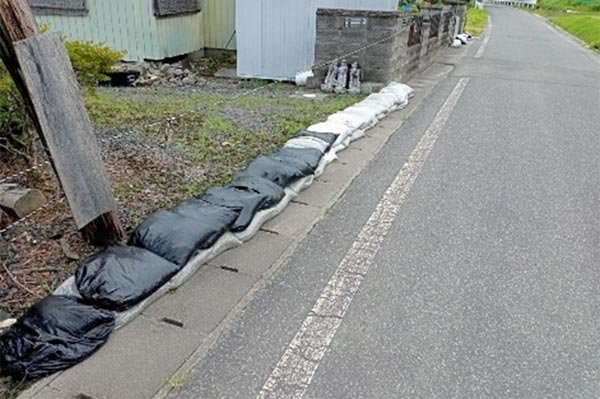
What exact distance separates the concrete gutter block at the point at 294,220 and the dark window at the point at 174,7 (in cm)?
654

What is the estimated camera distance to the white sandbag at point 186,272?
8.25ft

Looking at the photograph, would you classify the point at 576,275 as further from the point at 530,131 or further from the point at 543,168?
the point at 530,131

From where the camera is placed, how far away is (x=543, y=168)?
203 inches

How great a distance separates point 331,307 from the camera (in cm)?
278

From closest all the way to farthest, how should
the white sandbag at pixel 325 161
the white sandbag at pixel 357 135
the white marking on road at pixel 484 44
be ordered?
the white sandbag at pixel 325 161 → the white sandbag at pixel 357 135 → the white marking on road at pixel 484 44

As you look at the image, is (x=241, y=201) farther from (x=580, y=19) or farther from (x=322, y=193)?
(x=580, y=19)

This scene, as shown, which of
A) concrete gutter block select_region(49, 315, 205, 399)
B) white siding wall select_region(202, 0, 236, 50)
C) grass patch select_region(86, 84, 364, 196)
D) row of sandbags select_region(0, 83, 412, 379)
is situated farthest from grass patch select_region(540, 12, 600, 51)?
concrete gutter block select_region(49, 315, 205, 399)

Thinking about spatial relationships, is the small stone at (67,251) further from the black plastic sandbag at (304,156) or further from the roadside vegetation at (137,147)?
the black plastic sandbag at (304,156)

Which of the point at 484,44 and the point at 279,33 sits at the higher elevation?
the point at 279,33

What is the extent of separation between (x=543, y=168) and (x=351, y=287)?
3181 millimetres

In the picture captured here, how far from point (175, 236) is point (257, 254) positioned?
1.92ft

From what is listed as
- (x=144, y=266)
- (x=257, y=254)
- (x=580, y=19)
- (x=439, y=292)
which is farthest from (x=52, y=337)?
(x=580, y=19)

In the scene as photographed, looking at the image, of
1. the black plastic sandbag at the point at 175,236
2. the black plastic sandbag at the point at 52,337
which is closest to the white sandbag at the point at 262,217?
the black plastic sandbag at the point at 175,236

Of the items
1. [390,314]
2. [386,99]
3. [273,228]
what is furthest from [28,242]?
[386,99]
